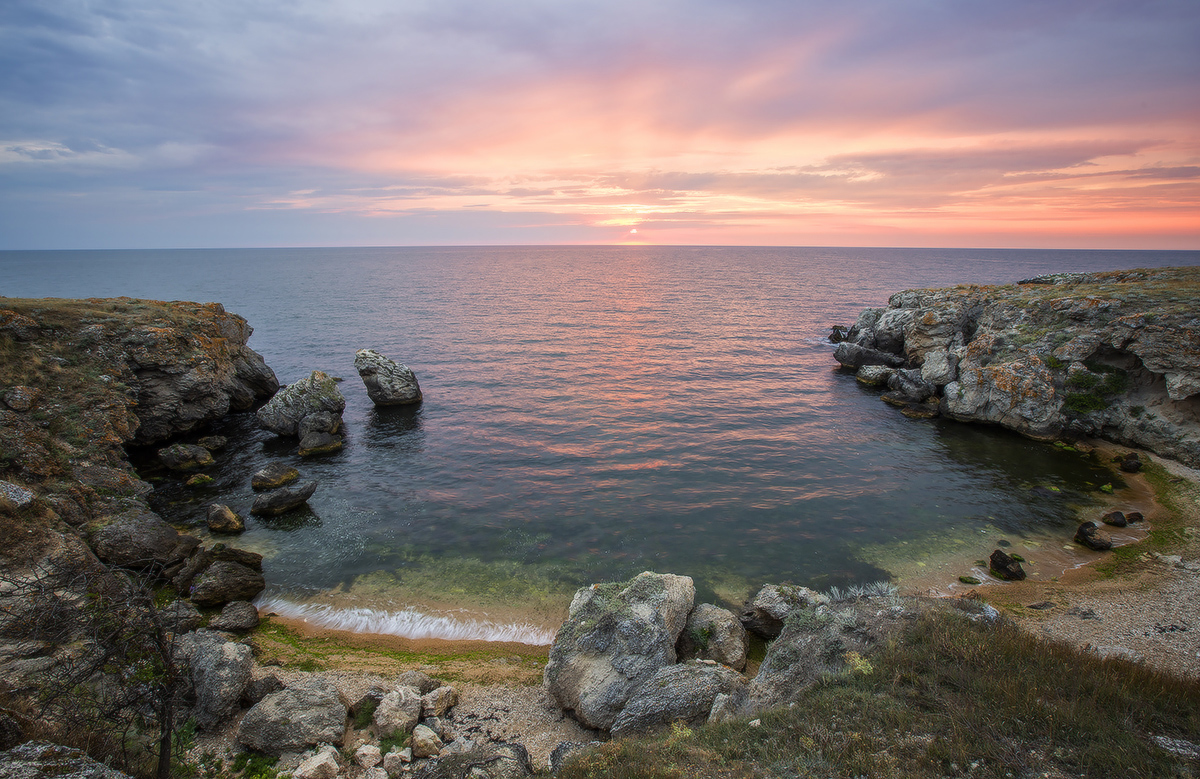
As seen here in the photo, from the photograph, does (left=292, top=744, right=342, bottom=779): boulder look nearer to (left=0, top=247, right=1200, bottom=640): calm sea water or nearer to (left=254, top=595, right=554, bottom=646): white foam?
(left=254, top=595, right=554, bottom=646): white foam

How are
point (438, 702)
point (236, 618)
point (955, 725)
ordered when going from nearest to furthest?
point (955, 725) < point (438, 702) < point (236, 618)

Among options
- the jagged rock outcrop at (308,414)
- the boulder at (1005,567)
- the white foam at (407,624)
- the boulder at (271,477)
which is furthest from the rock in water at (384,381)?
the boulder at (1005,567)

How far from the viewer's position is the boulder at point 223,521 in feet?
77.7

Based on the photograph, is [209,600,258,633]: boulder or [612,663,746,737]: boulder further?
[209,600,258,633]: boulder

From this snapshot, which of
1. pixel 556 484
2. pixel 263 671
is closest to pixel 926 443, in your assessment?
pixel 556 484

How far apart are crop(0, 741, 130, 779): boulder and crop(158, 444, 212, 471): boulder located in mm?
26519

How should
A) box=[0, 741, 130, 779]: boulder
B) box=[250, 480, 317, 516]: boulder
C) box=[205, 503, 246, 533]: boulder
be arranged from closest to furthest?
box=[0, 741, 130, 779]: boulder < box=[205, 503, 246, 533]: boulder < box=[250, 480, 317, 516]: boulder

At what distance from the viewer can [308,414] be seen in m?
34.8

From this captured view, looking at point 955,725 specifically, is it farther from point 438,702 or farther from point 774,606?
point 438,702

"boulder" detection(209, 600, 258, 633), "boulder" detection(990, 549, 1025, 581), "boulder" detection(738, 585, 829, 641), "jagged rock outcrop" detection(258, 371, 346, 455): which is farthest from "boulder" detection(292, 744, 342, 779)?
"jagged rock outcrop" detection(258, 371, 346, 455)

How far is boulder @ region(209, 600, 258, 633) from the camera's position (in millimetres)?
17797

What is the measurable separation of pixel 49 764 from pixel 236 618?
38.6 feet

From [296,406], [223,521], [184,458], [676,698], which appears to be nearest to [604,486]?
[676,698]

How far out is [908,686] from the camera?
1016 cm
